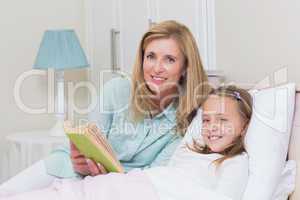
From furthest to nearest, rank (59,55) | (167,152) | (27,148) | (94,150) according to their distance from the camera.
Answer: (59,55) → (27,148) → (167,152) → (94,150)

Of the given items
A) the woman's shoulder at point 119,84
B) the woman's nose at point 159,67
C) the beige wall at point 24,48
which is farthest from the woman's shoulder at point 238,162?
the beige wall at point 24,48

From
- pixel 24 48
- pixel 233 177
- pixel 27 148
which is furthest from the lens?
pixel 24 48

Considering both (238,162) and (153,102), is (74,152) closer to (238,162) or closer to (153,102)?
(153,102)

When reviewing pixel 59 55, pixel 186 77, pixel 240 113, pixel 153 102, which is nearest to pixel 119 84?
pixel 153 102

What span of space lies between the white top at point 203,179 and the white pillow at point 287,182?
11 cm

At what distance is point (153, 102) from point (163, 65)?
0.45 ft

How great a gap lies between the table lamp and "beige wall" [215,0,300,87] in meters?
0.83

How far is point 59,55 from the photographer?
7.95ft

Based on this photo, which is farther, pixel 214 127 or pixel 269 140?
pixel 214 127

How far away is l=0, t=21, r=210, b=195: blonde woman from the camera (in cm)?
151

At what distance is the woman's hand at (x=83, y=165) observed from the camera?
138cm

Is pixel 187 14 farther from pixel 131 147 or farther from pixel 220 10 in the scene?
pixel 131 147

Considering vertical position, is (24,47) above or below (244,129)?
above

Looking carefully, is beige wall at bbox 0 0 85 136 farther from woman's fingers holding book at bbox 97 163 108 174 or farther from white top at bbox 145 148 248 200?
white top at bbox 145 148 248 200
